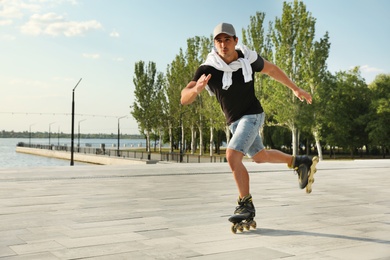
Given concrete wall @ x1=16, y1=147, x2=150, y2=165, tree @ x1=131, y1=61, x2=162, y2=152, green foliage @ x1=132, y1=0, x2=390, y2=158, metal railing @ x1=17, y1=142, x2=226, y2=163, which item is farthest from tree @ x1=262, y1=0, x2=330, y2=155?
tree @ x1=131, y1=61, x2=162, y2=152

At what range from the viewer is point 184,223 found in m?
5.00

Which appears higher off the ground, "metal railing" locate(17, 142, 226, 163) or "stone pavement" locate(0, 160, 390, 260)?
"stone pavement" locate(0, 160, 390, 260)

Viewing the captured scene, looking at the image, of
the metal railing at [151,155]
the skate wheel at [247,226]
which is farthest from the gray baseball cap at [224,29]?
the metal railing at [151,155]

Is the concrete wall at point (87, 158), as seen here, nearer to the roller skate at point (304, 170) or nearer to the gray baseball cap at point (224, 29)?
the roller skate at point (304, 170)

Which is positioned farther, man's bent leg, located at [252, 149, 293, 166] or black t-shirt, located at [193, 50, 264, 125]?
man's bent leg, located at [252, 149, 293, 166]

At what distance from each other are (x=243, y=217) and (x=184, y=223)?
2.63 ft

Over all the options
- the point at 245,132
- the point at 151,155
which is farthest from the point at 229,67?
the point at 151,155

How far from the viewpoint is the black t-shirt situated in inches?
181

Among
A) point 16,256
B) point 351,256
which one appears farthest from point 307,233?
point 16,256

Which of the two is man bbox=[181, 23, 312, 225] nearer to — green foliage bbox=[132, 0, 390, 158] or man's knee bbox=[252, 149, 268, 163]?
man's knee bbox=[252, 149, 268, 163]

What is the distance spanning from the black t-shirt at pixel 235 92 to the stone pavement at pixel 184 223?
1203 millimetres

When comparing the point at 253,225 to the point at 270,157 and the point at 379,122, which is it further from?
the point at 379,122

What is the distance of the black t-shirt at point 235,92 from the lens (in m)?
4.60

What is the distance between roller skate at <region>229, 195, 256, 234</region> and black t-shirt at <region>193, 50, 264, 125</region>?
2.82 feet
